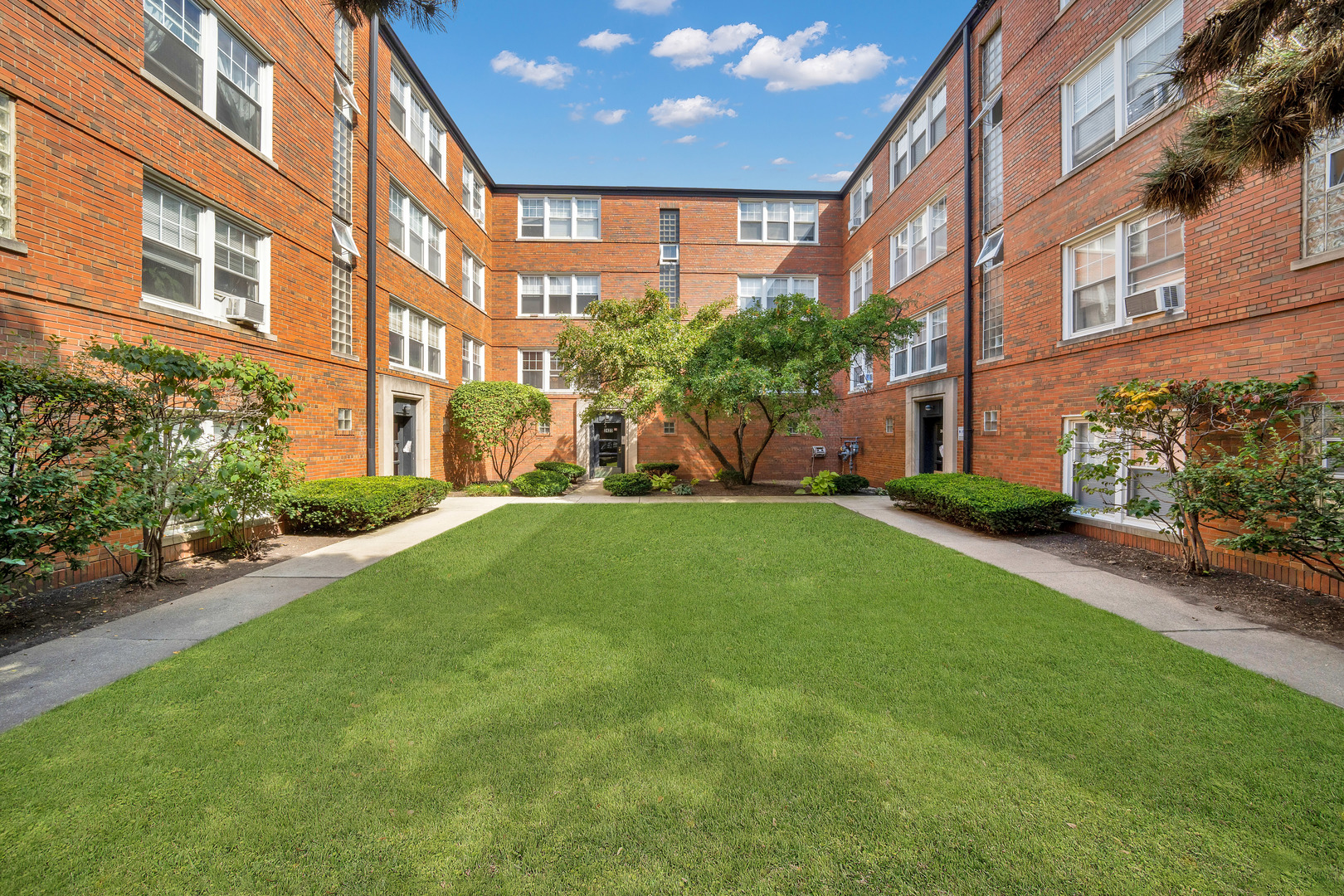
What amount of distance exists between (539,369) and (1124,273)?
52.1ft

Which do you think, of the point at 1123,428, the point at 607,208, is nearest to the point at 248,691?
the point at 1123,428

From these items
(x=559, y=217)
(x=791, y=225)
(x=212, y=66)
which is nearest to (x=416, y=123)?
(x=559, y=217)

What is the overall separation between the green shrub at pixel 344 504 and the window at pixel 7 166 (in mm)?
3655

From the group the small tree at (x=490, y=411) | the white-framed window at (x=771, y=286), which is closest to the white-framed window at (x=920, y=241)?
the white-framed window at (x=771, y=286)

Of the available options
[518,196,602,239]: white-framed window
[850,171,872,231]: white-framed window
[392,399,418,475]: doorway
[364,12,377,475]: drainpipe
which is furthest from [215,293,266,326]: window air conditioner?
[850,171,872,231]: white-framed window

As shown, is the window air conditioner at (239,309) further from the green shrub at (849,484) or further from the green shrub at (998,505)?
the green shrub at (849,484)

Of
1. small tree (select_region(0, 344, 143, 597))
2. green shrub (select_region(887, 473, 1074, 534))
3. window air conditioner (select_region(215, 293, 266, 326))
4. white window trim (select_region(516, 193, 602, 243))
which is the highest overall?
white window trim (select_region(516, 193, 602, 243))

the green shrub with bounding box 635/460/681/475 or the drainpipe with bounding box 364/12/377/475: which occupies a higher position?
the drainpipe with bounding box 364/12/377/475

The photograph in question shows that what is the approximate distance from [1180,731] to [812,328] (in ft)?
34.4

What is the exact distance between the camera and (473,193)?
56.6 feet

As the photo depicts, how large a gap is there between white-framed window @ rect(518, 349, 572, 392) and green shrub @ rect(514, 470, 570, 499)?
542 cm

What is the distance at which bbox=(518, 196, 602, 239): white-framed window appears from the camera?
18.9m

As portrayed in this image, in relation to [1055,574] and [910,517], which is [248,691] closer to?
[1055,574]

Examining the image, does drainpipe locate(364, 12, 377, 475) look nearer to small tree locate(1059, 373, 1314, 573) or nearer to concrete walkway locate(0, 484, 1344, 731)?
concrete walkway locate(0, 484, 1344, 731)
